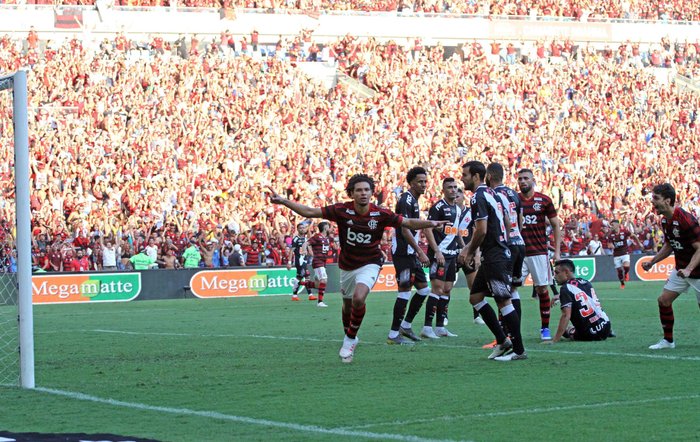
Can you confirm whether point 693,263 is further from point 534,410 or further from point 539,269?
point 534,410

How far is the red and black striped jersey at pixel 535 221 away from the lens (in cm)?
1592

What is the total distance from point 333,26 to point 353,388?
126ft

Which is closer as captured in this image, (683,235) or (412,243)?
(683,235)

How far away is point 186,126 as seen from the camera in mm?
37469

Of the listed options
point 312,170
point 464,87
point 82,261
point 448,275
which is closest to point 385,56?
point 464,87

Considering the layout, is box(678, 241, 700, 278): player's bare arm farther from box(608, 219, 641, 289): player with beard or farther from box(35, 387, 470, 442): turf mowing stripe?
box(608, 219, 641, 289): player with beard

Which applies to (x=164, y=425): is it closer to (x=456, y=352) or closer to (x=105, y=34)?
(x=456, y=352)

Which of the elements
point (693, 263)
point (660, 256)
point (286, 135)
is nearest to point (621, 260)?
point (286, 135)

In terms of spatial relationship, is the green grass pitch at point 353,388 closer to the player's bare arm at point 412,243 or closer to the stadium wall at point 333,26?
the player's bare arm at point 412,243

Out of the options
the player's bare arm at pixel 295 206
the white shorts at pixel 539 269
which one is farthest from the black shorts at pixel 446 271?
the player's bare arm at pixel 295 206

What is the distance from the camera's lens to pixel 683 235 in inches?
538

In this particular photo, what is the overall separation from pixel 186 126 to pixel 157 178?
3.37m

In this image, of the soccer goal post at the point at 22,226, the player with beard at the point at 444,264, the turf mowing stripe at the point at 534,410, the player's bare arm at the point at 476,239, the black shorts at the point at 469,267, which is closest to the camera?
the turf mowing stripe at the point at 534,410

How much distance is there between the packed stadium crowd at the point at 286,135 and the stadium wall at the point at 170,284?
954mm
